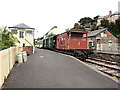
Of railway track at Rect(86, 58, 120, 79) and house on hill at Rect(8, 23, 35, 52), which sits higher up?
house on hill at Rect(8, 23, 35, 52)

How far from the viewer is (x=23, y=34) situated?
83.7ft

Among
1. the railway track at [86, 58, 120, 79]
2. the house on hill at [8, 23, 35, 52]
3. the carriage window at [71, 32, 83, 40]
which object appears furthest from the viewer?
the house on hill at [8, 23, 35, 52]

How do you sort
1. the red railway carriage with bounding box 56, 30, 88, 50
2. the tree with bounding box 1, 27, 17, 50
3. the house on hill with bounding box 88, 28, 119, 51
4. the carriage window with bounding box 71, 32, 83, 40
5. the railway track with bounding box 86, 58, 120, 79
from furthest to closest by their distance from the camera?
the house on hill with bounding box 88, 28, 119, 51 → the carriage window with bounding box 71, 32, 83, 40 → the red railway carriage with bounding box 56, 30, 88, 50 → the tree with bounding box 1, 27, 17, 50 → the railway track with bounding box 86, 58, 120, 79

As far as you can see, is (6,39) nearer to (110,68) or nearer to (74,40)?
(74,40)

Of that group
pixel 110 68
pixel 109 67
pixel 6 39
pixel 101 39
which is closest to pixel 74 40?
pixel 109 67

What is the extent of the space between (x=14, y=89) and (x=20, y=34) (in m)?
22.0

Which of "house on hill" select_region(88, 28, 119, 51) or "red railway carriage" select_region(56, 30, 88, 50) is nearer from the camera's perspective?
"red railway carriage" select_region(56, 30, 88, 50)

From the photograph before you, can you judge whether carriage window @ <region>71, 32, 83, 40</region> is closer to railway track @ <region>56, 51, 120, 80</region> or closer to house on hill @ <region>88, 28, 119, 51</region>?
railway track @ <region>56, 51, 120, 80</region>

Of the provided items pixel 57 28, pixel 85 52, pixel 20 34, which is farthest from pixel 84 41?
pixel 57 28

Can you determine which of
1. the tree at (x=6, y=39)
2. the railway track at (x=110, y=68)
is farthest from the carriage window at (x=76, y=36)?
the tree at (x=6, y=39)

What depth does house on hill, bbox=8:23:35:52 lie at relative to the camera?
2495cm

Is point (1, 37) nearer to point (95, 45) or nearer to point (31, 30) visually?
point (31, 30)

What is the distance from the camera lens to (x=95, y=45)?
27.0 m

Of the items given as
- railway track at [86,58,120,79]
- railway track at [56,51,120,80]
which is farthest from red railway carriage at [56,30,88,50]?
railway track at [86,58,120,79]
